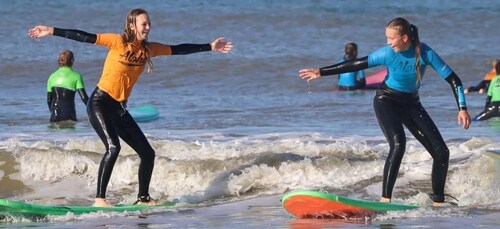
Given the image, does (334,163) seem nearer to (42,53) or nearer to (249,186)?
(249,186)

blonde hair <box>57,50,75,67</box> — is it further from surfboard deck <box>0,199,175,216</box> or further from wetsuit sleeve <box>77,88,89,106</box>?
surfboard deck <box>0,199,175,216</box>

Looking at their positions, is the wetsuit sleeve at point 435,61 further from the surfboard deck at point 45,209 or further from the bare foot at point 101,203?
the bare foot at point 101,203

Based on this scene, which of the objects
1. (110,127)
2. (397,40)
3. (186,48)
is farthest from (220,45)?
(397,40)

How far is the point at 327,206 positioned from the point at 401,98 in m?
1.06

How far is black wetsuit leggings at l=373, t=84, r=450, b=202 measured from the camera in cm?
927

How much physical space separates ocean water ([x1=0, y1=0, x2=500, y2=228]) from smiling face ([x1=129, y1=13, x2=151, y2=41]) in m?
1.48

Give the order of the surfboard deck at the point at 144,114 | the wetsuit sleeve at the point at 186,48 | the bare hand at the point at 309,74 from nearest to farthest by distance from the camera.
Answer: the bare hand at the point at 309,74, the wetsuit sleeve at the point at 186,48, the surfboard deck at the point at 144,114

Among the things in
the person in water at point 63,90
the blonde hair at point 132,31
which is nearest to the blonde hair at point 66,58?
the person in water at point 63,90

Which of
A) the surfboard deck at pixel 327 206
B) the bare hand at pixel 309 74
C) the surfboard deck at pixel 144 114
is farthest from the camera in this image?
the surfboard deck at pixel 144 114

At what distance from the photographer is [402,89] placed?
9.27 metres

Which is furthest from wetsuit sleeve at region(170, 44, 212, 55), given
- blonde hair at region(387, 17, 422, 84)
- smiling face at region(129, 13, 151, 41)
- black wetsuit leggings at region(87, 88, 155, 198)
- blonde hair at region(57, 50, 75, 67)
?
blonde hair at region(57, 50, 75, 67)

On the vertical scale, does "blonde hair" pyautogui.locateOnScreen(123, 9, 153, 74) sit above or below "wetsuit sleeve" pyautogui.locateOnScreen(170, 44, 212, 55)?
above

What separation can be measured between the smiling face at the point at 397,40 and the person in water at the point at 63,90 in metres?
7.37

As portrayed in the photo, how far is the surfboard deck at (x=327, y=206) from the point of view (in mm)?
8969
